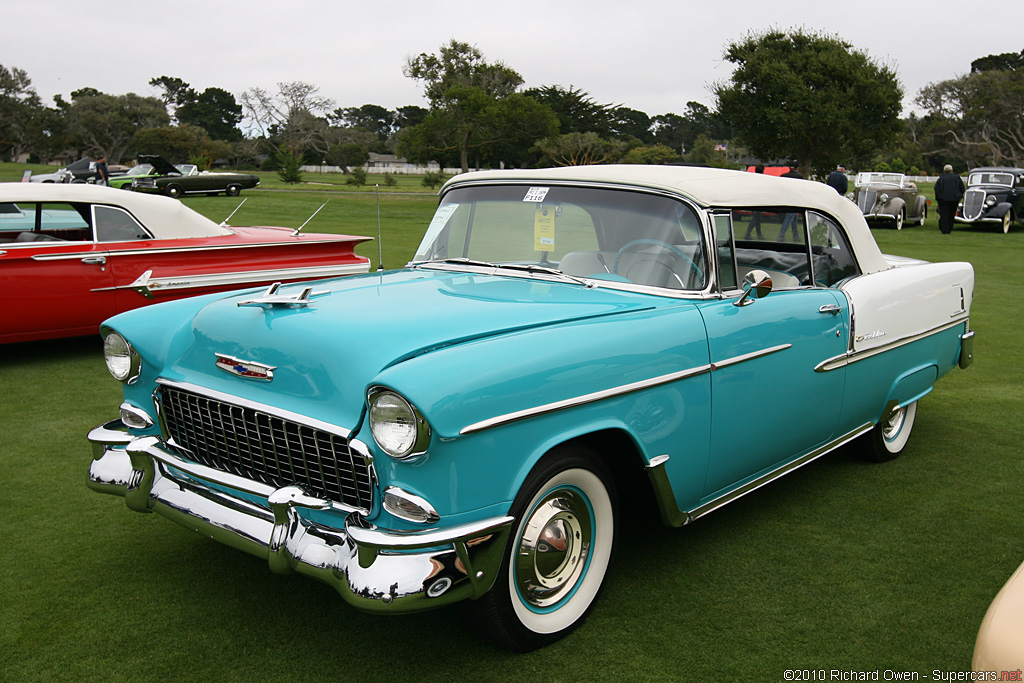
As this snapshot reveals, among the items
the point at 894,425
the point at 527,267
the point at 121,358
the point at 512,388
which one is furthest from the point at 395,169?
the point at 512,388

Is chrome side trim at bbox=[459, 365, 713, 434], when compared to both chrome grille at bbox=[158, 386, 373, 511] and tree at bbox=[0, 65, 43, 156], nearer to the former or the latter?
chrome grille at bbox=[158, 386, 373, 511]

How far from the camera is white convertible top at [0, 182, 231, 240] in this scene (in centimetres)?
648

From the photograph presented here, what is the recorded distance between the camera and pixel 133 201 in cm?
686

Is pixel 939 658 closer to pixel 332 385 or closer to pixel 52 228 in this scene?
pixel 332 385

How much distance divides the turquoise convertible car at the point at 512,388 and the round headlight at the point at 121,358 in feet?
0.05

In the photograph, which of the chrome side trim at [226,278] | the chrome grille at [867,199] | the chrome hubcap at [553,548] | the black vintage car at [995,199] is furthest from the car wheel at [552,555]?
the black vintage car at [995,199]

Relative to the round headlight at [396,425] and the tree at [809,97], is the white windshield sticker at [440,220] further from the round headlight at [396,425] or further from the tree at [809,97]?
the tree at [809,97]

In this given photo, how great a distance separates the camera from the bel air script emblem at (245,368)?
2.58 m

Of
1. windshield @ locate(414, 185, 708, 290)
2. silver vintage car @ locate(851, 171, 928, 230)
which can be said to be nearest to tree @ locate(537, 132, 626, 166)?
silver vintage car @ locate(851, 171, 928, 230)

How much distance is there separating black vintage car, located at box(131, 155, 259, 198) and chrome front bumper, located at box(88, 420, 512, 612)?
2727 cm

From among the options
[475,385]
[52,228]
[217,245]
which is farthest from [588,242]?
[52,228]

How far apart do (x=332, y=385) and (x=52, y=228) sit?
17.9ft

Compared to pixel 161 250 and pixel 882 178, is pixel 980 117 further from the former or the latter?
pixel 161 250

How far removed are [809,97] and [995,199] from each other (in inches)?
523
